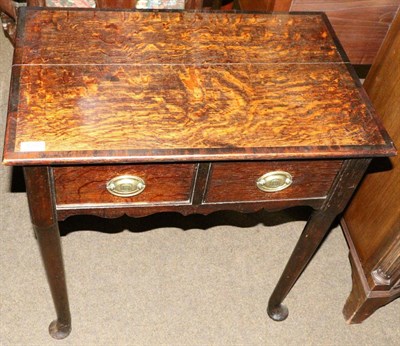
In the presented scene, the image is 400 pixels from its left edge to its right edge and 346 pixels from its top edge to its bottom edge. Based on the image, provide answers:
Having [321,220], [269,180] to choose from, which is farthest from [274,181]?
[321,220]

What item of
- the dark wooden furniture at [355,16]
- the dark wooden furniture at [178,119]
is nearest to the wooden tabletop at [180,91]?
the dark wooden furniture at [178,119]

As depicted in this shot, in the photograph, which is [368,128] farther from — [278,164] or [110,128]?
[110,128]

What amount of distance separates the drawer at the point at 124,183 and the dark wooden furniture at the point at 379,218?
667 mm

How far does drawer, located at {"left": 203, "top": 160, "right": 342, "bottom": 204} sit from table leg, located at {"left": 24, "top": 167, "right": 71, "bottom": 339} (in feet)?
1.15

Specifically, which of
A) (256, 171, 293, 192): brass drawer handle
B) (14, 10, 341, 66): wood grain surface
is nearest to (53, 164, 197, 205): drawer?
(256, 171, 293, 192): brass drawer handle

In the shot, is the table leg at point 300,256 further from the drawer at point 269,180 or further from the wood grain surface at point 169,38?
the wood grain surface at point 169,38

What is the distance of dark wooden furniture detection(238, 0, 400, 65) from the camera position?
1.71 metres

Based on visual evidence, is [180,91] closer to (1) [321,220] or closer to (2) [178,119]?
(2) [178,119]

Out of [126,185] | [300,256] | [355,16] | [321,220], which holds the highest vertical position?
[355,16]

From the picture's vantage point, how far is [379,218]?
1.66 meters

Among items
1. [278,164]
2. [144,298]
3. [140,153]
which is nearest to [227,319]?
[144,298]

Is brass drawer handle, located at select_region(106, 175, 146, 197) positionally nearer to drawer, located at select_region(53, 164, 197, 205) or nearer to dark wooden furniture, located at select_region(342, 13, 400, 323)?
drawer, located at select_region(53, 164, 197, 205)

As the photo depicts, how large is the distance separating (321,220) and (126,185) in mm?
525

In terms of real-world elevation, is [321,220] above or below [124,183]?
below
